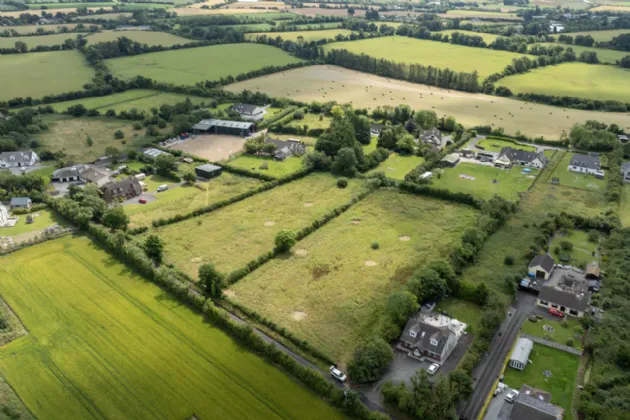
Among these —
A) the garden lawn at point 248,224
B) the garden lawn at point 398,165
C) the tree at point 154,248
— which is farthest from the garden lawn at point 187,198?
the garden lawn at point 398,165

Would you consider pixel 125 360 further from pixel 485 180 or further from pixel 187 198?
pixel 485 180

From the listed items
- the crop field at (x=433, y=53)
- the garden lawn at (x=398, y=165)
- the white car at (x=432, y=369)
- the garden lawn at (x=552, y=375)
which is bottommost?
the garden lawn at (x=398, y=165)

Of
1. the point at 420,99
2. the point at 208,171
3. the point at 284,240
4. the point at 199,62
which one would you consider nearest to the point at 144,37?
the point at 199,62

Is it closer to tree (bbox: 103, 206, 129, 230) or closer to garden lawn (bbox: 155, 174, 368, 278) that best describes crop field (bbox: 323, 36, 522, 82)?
garden lawn (bbox: 155, 174, 368, 278)

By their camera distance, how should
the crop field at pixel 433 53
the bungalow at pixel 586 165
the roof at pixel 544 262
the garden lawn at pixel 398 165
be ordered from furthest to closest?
the crop field at pixel 433 53, the garden lawn at pixel 398 165, the bungalow at pixel 586 165, the roof at pixel 544 262

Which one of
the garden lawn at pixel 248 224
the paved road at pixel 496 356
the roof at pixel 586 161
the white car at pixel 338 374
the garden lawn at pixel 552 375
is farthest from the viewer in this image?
the roof at pixel 586 161

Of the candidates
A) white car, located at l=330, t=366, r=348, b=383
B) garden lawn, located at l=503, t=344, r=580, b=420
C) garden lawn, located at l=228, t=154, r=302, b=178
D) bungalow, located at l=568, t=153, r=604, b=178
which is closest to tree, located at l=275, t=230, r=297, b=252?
white car, located at l=330, t=366, r=348, b=383

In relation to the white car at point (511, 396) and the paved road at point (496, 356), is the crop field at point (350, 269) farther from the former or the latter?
the white car at point (511, 396)
